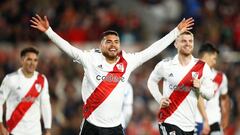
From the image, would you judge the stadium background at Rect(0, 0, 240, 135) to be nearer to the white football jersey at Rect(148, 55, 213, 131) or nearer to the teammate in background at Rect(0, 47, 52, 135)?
the teammate in background at Rect(0, 47, 52, 135)

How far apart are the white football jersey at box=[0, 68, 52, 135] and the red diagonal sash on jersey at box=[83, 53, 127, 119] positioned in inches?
58.6

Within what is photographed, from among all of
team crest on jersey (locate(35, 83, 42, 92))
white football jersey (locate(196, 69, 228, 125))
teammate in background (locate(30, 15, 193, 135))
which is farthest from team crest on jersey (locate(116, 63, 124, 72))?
white football jersey (locate(196, 69, 228, 125))

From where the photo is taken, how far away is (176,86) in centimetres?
1414

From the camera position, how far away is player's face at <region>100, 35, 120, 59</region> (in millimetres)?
13562

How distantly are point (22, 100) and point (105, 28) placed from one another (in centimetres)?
994

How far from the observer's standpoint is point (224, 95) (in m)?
16.7

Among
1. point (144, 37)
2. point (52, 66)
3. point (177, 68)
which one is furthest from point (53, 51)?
point (177, 68)

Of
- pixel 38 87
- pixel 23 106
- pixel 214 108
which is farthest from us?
pixel 214 108

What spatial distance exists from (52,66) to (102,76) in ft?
32.8

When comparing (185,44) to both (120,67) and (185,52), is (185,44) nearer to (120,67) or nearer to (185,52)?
(185,52)

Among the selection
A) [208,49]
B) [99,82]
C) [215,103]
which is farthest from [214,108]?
[99,82]

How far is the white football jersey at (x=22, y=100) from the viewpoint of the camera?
14898 mm

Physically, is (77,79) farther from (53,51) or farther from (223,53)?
(223,53)

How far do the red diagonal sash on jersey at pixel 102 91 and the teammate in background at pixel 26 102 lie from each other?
153 centimetres
